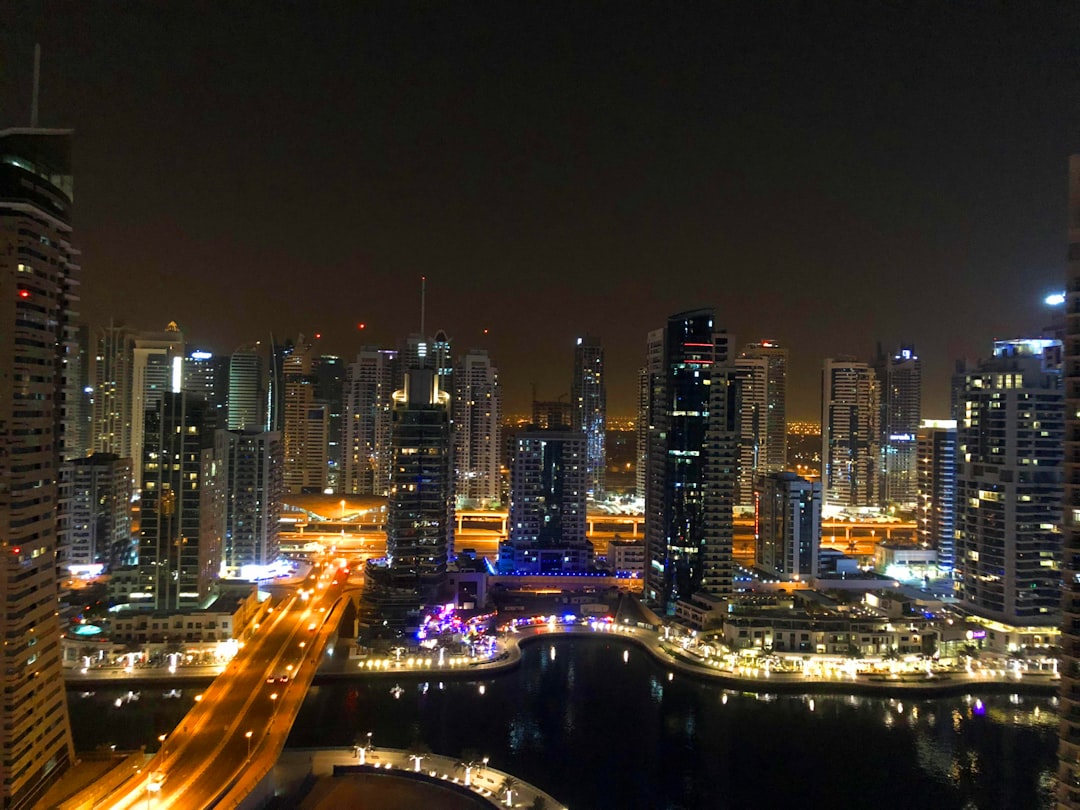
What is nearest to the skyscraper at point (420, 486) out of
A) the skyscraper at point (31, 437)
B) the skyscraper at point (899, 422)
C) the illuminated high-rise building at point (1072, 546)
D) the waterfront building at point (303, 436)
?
the skyscraper at point (31, 437)

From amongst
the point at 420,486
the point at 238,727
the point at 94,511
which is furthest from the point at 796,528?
the point at 94,511

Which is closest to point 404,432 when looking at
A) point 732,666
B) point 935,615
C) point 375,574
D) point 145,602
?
point 375,574

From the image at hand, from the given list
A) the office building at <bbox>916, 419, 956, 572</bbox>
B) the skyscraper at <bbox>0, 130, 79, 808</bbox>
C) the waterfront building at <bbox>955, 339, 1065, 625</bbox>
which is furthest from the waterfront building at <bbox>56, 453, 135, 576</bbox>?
the office building at <bbox>916, 419, 956, 572</bbox>

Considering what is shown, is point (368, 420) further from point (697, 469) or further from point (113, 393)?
point (697, 469)

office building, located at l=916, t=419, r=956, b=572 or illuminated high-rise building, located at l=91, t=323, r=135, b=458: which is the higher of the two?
illuminated high-rise building, located at l=91, t=323, r=135, b=458

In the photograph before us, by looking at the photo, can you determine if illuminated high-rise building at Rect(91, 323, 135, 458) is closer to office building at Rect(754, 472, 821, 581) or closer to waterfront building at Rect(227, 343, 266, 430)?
waterfront building at Rect(227, 343, 266, 430)

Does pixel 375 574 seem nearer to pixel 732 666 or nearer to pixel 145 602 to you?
pixel 145 602
